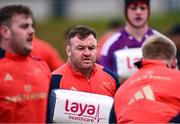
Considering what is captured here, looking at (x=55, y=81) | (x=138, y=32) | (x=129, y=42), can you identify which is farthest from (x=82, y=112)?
(x=138, y=32)

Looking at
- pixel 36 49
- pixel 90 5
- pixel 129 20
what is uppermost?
pixel 129 20

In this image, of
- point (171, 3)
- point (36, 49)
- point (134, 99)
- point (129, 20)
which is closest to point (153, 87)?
→ point (134, 99)

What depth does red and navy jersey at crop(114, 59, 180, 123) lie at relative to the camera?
848 cm

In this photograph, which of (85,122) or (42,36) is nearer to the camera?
(85,122)

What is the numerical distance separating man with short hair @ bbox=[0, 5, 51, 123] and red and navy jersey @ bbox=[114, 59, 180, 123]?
3.07 ft

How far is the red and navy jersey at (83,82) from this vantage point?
10.1 m

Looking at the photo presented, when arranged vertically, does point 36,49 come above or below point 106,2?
above

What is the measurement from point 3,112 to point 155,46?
1624 millimetres

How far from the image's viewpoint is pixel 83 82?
1012 centimetres

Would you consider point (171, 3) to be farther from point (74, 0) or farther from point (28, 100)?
point (28, 100)

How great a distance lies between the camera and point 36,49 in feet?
48.4

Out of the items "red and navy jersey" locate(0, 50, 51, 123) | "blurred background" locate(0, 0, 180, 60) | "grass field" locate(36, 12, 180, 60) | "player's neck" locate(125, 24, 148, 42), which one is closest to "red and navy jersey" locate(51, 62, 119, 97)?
"red and navy jersey" locate(0, 50, 51, 123)

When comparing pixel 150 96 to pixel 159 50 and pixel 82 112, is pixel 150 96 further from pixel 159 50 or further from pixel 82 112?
pixel 82 112

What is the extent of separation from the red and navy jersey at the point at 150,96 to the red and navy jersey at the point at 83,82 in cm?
128
